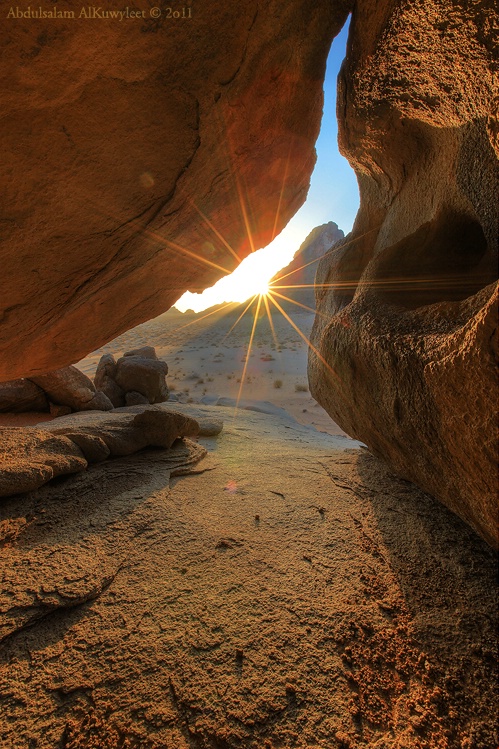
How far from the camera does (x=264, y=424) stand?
299 inches

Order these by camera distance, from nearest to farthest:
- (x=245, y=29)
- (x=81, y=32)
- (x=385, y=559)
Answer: (x=81, y=32), (x=245, y=29), (x=385, y=559)

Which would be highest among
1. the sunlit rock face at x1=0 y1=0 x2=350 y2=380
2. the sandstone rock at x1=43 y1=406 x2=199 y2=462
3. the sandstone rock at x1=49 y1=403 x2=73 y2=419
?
the sunlit rock face at x1=0 y1=0 x2=350 y2=380

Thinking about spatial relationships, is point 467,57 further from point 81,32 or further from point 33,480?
point 33,480

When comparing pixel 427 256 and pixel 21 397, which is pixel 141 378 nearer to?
pixel 21 397

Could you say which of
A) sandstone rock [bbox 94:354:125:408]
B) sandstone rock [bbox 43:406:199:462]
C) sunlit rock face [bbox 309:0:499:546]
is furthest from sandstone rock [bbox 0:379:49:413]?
sunlit rock face [bbox 309:0:499:546]

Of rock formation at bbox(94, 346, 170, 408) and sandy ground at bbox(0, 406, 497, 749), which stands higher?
rock formation at bbox(94, 346, 170, 408)

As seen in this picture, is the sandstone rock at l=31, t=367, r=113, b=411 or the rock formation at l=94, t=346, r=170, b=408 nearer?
the sandstone rock at l=31, t=367, r=113, b=411

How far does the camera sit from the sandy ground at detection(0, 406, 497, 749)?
1.29 metres

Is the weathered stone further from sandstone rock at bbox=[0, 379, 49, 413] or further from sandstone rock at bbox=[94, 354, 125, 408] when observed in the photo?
sandstone rock at bbox=[0, 379, 49, 413]

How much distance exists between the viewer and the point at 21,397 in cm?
804

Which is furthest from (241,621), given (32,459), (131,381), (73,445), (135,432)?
(131,381)

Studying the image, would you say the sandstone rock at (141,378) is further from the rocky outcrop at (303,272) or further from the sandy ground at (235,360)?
the rocky outcrop at (303,272)

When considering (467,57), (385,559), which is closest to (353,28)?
(467,57)

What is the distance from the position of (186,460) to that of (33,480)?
5.26 feet
